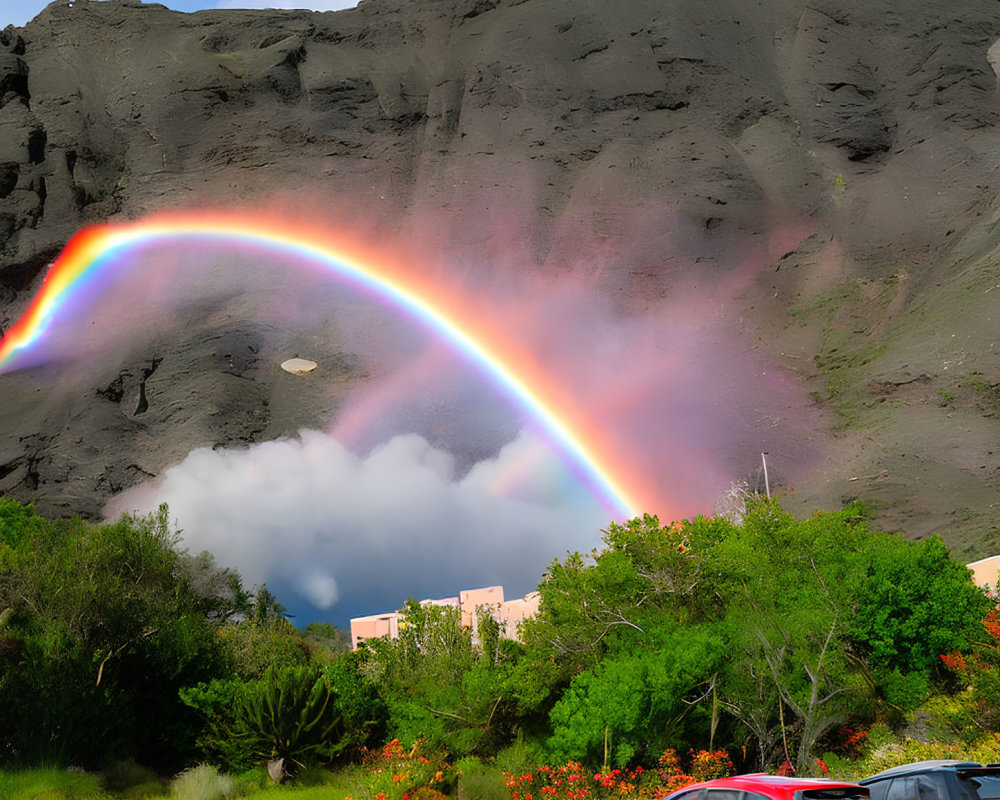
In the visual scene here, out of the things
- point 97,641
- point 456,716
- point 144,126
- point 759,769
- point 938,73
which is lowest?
point 759,769

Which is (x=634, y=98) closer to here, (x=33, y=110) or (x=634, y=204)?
(x=634, y=204)

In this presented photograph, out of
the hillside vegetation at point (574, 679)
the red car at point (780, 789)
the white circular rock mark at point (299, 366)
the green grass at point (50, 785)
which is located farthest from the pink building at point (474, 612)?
the white circular rock mark at point (299, 366)

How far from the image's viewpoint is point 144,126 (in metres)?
105

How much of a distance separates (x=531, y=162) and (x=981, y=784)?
94.0 meters

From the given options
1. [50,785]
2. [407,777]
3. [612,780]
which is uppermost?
[50,785]

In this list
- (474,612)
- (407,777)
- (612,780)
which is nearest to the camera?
(407,777)

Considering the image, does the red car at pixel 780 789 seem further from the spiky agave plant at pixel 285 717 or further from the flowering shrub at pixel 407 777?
the spiky agave plant at pixel 285 717

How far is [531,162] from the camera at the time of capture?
9862 cm

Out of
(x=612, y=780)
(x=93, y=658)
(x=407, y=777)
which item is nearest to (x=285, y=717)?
(x=93, y=658)

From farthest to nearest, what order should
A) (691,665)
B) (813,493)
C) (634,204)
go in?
(634,204), (813,493), (691,665)

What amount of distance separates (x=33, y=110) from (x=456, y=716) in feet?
331

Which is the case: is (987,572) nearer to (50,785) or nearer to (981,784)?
(981,784)

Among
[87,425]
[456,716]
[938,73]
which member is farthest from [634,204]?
[456,716]

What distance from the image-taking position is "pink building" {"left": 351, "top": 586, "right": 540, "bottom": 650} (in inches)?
1550
